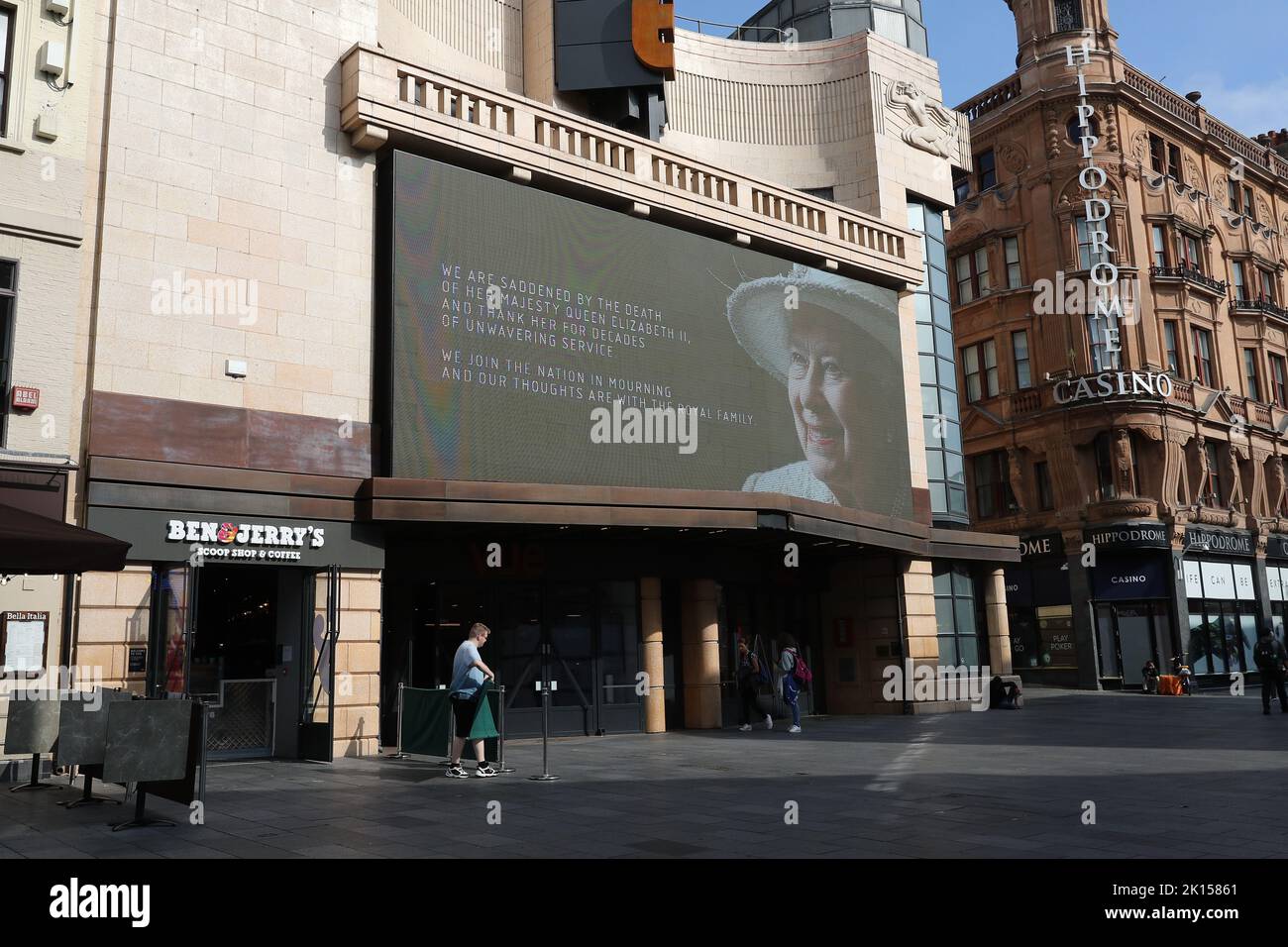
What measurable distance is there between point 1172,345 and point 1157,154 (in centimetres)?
862

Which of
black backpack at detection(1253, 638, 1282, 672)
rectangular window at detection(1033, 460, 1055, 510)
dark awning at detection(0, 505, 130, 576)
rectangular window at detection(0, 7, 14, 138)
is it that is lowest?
black backpack at detection(1253, 638, 1282, 672)

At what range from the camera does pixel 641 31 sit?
24891mm

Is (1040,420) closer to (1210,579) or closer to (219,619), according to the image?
(1210,579)

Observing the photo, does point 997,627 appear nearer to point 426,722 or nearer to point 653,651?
point 653,651

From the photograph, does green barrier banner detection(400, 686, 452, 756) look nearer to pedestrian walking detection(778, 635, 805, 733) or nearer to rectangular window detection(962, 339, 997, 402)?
pedestrian walking detection(778, 635, 805, 733)

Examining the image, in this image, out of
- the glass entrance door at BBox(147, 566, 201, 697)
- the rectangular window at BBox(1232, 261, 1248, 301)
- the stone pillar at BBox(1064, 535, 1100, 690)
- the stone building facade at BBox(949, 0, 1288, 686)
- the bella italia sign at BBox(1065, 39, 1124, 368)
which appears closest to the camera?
the glass entrance door at BBox(147, 566, 201, 697)

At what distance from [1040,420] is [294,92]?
→ 105ft

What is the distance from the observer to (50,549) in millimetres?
10031

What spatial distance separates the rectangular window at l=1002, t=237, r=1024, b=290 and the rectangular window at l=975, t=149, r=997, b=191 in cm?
303

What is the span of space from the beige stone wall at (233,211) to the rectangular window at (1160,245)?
34928 millimetres

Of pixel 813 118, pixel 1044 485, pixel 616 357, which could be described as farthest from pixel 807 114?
pixel 1044 485

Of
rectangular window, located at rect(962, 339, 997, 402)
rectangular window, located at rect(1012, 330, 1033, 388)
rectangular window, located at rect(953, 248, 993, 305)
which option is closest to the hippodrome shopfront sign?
rectangular window, located at rect(1012, 330, 1033, 388)

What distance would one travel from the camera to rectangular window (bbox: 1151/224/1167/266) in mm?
42500

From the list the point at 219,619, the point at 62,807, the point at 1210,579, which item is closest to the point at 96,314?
the point at 219,619
